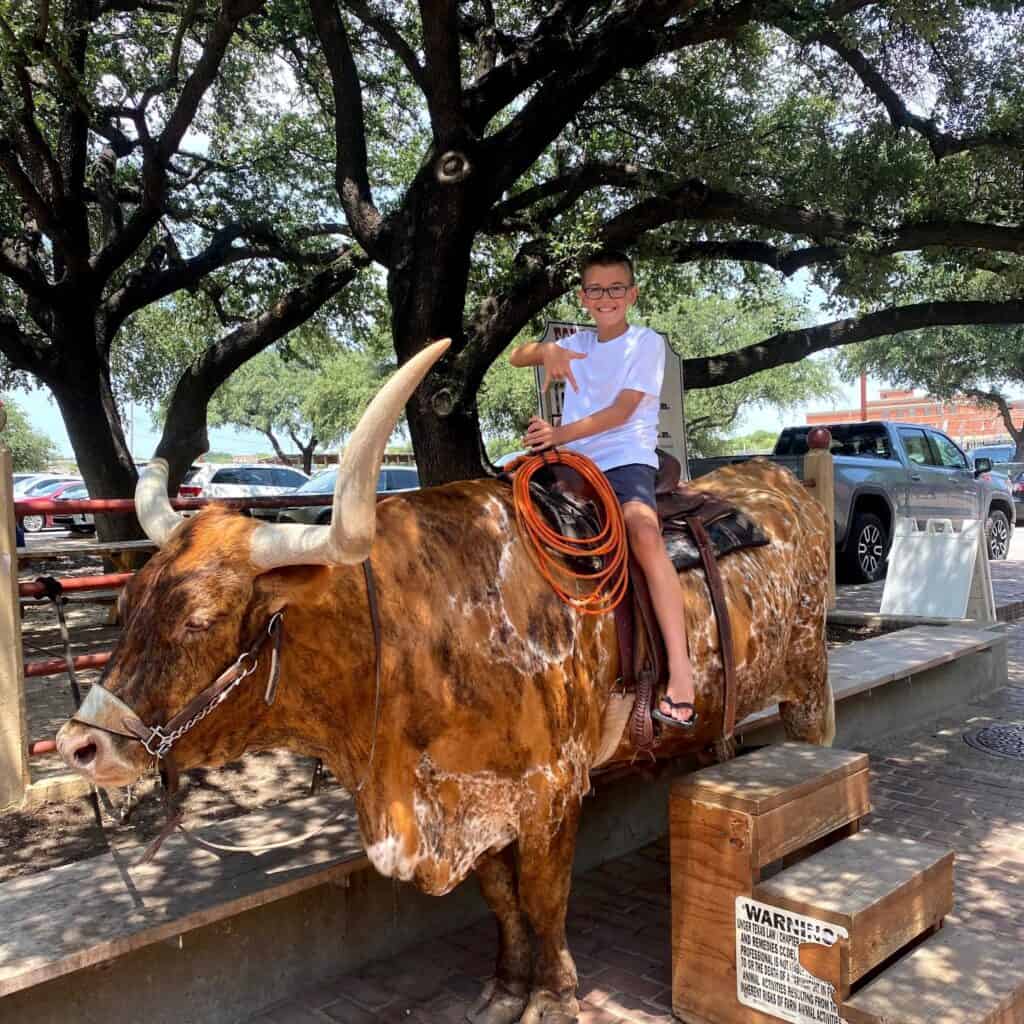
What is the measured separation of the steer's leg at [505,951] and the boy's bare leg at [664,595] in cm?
77

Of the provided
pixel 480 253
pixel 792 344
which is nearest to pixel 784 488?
pixel 792 344

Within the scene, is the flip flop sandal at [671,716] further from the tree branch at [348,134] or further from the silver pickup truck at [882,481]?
the silver pickup truck at [882,481]

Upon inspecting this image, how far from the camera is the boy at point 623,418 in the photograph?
3.07 m

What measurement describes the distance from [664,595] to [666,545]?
0.44m

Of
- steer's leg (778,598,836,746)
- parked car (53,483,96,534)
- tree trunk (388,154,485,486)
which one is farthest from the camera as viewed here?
parked car (53,483,96,534)

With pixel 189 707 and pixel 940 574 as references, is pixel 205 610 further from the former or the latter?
pixel 940 574

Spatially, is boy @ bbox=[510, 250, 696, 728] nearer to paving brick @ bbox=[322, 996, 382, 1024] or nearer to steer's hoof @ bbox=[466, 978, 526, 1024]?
steer's hoof @ bbox=[466, 978, 526, 1024]

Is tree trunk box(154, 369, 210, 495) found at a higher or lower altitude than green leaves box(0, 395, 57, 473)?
lower

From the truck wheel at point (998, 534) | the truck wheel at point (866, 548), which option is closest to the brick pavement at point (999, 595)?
the truck wheel at point (866, 548)

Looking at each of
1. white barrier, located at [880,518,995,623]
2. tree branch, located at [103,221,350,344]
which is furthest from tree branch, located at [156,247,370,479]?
white barrier, located at [880,518,995,623]

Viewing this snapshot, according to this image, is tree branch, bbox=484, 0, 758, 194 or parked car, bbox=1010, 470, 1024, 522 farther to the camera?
parked car, bbox=1010, 470, 1024, 522

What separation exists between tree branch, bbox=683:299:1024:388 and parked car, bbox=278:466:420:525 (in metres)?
3.42

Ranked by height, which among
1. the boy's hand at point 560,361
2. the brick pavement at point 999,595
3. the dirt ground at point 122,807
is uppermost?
the boy's hand at point 560,361

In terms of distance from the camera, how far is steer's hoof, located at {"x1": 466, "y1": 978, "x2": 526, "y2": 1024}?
301cm
